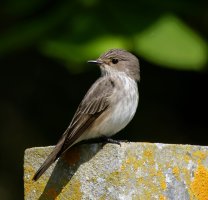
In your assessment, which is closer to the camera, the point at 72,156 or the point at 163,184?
the point at 163,184

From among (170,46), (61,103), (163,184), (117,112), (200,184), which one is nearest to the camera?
(163,184)

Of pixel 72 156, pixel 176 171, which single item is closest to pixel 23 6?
pixel 72 156

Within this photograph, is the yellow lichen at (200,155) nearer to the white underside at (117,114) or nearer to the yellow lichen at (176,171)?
the yellow lichen at (176,171)

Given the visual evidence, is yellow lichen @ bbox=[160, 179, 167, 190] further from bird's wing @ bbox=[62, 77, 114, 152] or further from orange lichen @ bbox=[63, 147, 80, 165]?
bird's wing @ bbox=[62, 77, 114, 152]

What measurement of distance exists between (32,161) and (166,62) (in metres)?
1.76

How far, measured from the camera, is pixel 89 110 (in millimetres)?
6262

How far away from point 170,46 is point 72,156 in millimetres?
1861

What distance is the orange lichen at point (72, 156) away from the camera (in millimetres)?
5109

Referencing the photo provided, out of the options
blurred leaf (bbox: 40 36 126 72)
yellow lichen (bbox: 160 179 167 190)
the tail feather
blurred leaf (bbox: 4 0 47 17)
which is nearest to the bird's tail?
the tail feather

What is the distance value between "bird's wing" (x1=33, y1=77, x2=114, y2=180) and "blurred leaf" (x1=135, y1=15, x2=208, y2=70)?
43 centimetres

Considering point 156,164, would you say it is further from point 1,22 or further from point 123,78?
point 1,22

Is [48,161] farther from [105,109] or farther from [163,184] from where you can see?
[105,109]

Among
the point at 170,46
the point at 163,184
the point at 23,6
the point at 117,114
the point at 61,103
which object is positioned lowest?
the point at 61,103

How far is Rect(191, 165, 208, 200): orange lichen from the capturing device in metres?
5.05
